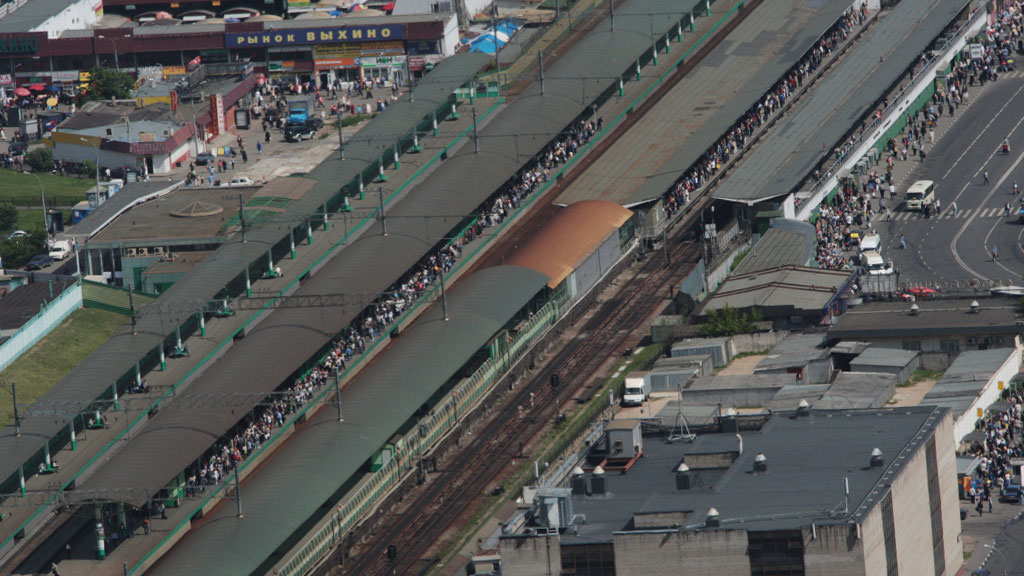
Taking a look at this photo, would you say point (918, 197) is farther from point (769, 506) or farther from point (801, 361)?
point (769, 506)

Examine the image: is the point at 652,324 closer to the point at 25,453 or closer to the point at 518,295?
the point at 518,295

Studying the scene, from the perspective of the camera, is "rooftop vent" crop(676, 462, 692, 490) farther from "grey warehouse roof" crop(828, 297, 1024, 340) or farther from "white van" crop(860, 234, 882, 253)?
"white van" crop(860, 234, 882, 253)

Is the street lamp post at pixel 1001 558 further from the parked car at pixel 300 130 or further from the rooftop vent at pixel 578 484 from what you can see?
the parked car at pixel 300 130

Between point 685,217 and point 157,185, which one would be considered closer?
point 685,217

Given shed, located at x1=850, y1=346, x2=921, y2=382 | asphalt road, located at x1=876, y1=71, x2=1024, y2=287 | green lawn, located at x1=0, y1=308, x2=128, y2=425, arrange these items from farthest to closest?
1. asphalt road, located at x1=876, y1=71, x2=1024, y2=287
2. green lawn, located at x1=0, y1=308, x2=128, y2=425
3. shed, located at x1=850, y1=346, x2=921, y2=382

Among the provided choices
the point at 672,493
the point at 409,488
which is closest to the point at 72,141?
the point at 409,488

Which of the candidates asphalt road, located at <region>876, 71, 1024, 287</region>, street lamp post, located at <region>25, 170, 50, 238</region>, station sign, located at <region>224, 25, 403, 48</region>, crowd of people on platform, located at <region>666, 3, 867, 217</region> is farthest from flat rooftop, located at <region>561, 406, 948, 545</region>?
station sign, located at <region>224, 25, 403, 48</region>

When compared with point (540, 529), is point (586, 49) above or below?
above
